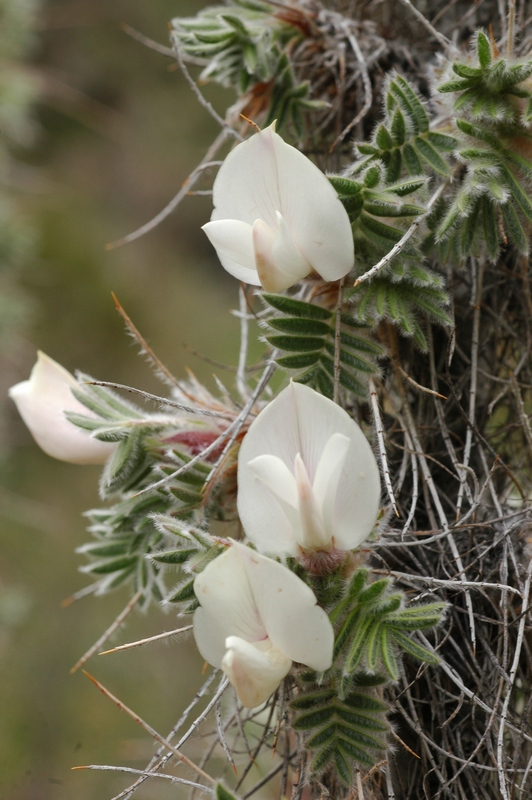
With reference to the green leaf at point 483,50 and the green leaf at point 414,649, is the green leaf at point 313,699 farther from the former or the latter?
the green leaf at point 483,50

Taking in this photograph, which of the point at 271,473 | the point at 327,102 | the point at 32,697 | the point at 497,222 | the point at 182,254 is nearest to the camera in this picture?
the point at 271,473

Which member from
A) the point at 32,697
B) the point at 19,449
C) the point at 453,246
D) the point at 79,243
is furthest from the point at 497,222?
the point at 79,243

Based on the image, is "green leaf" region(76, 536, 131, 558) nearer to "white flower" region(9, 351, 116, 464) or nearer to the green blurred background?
"white flower" region(9, 351, 116, 464)

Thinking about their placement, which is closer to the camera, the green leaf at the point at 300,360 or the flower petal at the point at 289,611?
the flower petal at the point at 289,611

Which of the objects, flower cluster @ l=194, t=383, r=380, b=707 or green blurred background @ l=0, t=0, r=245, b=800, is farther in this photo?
green blurred background @ l=0, t=0, r=245, b=800

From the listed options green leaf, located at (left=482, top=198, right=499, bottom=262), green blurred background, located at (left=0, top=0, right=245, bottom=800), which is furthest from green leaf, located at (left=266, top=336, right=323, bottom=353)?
green blurred background, located at (left=0, top=0, right=245, bottom=800)

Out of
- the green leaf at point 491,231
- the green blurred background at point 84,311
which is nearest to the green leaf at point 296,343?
the green leaf at point 491,231

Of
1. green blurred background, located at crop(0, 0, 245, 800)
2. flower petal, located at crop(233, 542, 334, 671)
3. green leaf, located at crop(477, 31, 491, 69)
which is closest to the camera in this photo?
flower petal, located at crop(233, 542, 334, 671)

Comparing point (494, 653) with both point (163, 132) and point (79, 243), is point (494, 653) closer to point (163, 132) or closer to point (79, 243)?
point (79, 243)
